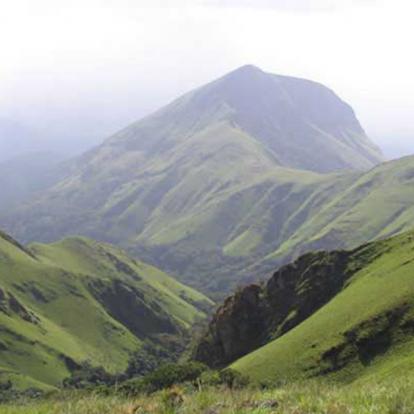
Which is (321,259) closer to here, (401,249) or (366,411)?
(401,249)

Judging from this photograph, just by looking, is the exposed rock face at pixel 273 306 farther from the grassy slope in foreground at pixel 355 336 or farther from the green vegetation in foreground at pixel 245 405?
the green vegetation in foreground at pixel 245 405

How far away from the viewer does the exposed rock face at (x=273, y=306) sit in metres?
156

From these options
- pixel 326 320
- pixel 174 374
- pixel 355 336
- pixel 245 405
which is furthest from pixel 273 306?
pixel 245 405

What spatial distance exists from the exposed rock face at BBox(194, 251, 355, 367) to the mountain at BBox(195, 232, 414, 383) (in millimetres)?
251

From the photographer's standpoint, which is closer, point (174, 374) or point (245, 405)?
point (245, 405)

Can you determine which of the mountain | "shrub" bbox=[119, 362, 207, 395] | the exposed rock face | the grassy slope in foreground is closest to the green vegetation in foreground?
the mountain

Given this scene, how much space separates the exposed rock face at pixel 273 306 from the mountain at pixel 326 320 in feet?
0.82

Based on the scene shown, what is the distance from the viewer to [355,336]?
11131 centimetres

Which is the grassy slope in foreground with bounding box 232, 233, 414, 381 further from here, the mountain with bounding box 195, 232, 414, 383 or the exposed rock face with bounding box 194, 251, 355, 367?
the exposed rock face with bounding box 194, 251, 355, 367

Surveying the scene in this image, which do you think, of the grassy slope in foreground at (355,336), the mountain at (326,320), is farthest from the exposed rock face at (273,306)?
the grassy slope in foreground at (355,336)

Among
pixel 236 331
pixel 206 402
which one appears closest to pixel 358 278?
pixel 236 331

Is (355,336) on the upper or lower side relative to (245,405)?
lower

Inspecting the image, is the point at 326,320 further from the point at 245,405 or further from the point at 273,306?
the point at 245,405

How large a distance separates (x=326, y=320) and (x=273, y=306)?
39231mm
